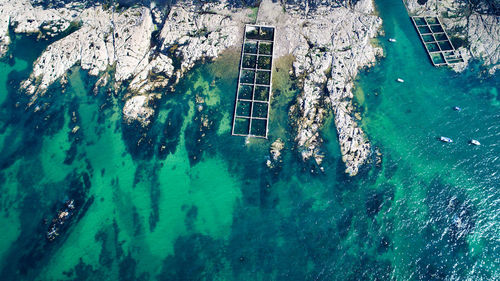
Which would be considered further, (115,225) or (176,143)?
(176,143)

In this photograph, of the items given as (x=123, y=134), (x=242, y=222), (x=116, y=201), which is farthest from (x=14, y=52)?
(x=242, y=222)

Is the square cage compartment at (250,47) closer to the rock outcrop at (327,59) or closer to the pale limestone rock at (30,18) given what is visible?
the rock outcrop at (327,59)

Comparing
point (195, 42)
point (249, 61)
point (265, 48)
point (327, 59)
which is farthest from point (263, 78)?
point (195, 42)

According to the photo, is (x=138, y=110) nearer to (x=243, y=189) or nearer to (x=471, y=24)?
(x=243, y=189)

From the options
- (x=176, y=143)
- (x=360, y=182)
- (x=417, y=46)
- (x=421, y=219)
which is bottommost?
(x=421, y=219)

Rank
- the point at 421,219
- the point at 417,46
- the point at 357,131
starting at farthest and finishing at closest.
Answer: the point at 417,46
the point at 357,131
the point at 421,219

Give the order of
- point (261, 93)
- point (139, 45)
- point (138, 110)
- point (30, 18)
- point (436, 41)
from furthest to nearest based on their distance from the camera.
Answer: point (30, 18) → point (436, 41) → point (139, 45) → point (261, 93) → point (138, 110)

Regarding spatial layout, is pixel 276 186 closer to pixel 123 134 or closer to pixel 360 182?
pixel 360 182
